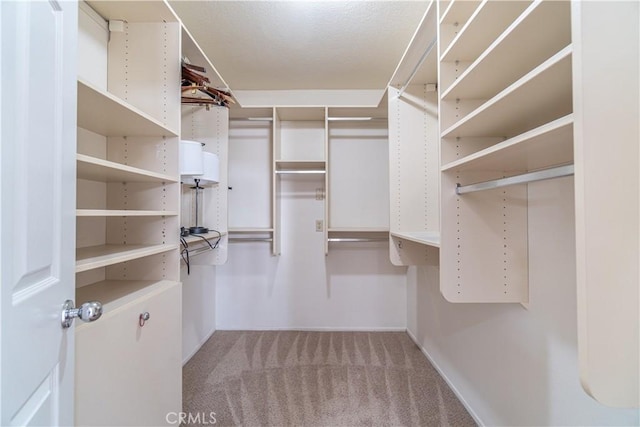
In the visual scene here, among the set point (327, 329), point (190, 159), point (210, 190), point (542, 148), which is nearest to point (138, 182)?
point (190, 159)

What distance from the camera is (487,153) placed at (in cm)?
88

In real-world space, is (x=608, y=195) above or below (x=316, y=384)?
above

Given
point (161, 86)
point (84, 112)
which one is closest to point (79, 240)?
point (84, 112)

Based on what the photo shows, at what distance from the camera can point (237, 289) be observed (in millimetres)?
2803

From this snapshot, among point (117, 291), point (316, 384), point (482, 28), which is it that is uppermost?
point (482, 28)

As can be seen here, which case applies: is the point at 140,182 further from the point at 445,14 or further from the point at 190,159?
the point at 445,14

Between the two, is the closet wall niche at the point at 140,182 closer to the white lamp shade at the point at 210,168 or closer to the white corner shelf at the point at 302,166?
the white lamp shade at the point at 210,168

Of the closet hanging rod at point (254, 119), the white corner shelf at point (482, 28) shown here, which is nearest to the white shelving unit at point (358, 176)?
the closet hanging rod at point (254, 119)

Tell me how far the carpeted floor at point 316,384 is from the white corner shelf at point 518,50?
1884 mm

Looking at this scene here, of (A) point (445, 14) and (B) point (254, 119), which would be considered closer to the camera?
(A) point (445, 14)

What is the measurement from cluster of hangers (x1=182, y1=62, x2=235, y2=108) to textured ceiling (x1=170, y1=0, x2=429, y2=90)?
1.61 ft

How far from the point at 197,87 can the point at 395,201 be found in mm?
1555

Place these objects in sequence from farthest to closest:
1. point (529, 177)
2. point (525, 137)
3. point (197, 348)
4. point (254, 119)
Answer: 1. point (254, 119)
2. point (197, 348)
3. point (529, 177)
4. point (525, 137)

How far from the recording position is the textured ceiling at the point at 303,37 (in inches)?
65.8
